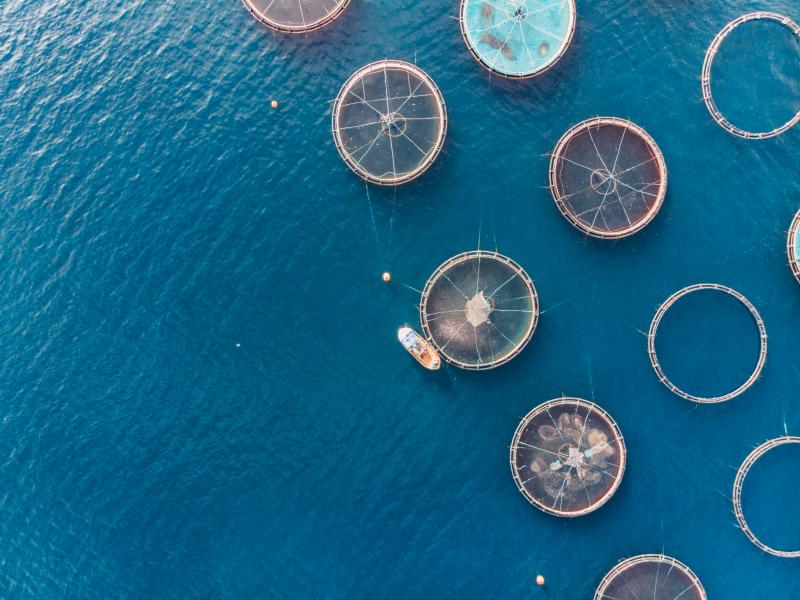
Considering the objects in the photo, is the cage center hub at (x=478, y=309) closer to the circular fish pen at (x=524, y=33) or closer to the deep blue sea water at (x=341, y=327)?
the deep blue sea water at (x=341, y=327)

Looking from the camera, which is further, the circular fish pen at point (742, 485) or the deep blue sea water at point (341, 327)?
the deep blue sea water at point (341, 327)

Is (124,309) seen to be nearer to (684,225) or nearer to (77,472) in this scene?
(77,472)

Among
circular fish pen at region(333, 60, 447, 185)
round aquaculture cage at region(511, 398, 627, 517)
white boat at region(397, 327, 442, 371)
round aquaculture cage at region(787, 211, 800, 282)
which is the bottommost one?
round aquaculture cage at region(511, 398, 627, 517)

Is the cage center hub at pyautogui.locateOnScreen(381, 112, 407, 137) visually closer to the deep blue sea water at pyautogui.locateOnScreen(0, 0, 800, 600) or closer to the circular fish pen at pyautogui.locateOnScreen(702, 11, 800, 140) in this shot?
the deep blue sea water at pyautogui.locateOnScreen(0, 0, 800, 600)

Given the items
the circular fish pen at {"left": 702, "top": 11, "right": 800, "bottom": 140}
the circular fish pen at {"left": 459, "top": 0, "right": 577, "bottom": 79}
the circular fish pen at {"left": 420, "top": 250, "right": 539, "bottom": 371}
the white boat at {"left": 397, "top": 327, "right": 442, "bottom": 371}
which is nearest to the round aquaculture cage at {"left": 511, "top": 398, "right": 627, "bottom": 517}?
the circular fish pen at {"left": 420, "top": 250, "right": 539, "bottom": 371}

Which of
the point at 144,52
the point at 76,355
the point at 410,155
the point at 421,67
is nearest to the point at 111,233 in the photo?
the point at 76,355

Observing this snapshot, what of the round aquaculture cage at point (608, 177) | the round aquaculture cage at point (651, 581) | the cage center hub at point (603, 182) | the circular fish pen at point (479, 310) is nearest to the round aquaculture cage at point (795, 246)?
the round aquaculture cage at point (608, 177)

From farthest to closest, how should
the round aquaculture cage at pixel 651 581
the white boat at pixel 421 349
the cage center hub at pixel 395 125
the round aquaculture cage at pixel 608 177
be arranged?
the cage center hub at pixel 395 125
the white boat at pixel 421 349
the round aquaculture cage at pixel 608 177
the round aquaculture cage at pixel 651 581
